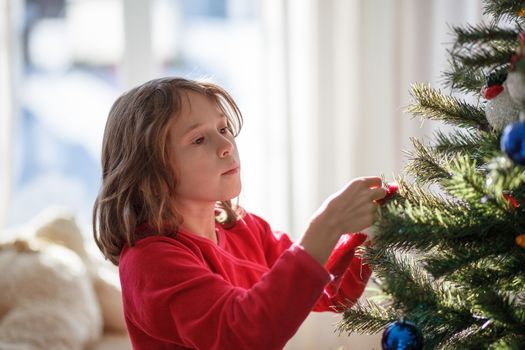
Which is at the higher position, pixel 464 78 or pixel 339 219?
pixel 464 78

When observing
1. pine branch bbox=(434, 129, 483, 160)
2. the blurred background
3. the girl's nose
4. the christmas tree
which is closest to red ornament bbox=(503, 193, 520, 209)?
the christmas tree

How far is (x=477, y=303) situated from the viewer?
84cm

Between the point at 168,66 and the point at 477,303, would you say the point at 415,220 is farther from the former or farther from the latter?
the point at 168,66

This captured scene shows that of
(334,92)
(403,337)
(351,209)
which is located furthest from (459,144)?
(334,92)

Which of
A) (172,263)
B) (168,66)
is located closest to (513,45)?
(172,263)

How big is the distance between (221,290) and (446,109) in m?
0.38

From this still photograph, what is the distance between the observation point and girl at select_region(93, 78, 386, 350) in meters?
0.95

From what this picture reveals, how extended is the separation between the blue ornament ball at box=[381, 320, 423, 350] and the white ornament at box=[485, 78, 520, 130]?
0.81ft

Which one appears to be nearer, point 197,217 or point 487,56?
point 487,56

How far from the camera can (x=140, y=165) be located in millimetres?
1188

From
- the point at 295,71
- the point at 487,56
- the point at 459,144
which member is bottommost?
the point at 295,71

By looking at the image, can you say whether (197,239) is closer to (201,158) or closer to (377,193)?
(201,158)

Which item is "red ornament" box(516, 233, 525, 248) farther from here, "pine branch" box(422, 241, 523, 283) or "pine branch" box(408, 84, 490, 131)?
"pine branch" box(408, 84, 490, 131)

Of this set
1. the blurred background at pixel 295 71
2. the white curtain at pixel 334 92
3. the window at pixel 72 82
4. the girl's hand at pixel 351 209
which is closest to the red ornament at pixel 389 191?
the girl's hand at pixel 351 209
